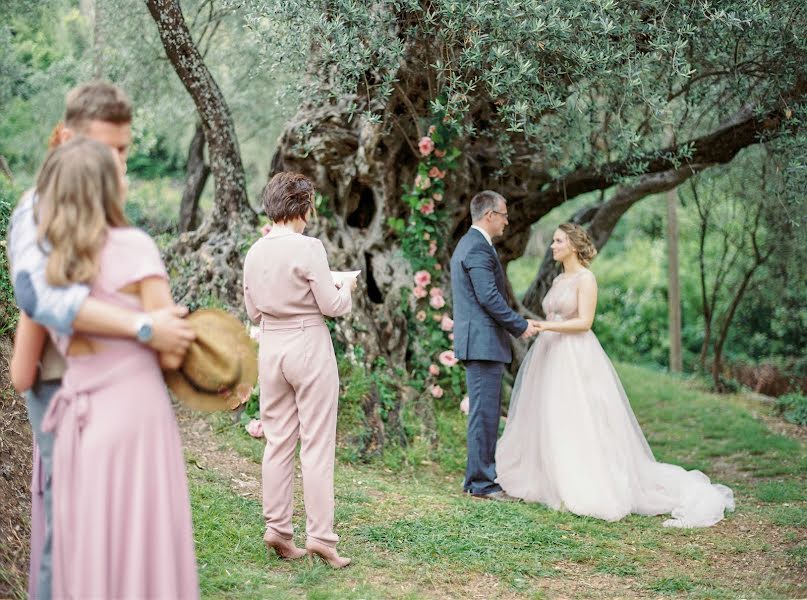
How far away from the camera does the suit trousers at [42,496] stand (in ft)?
9.99

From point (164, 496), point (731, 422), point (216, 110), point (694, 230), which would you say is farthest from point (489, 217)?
point (694, 230)

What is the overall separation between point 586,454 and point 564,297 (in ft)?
4.13

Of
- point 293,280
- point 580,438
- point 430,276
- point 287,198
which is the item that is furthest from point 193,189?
point 293,280

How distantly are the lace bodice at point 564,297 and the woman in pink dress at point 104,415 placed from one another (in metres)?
4.44

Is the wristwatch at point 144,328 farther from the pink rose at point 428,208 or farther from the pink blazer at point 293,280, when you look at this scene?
the pink rose at point 428,208

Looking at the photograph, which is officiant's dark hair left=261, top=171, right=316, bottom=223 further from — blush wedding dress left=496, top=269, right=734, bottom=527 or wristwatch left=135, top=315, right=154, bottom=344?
blush wedding dress left=496, top=269, right=734, bottom=527

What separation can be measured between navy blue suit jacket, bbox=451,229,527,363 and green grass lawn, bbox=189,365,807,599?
1217 millimetres

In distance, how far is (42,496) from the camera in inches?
124

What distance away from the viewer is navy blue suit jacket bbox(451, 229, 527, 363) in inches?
268

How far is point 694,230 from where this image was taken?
17.5 metres

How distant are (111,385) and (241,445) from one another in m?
4.42

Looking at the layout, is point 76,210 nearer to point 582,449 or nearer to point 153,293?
point 153,293

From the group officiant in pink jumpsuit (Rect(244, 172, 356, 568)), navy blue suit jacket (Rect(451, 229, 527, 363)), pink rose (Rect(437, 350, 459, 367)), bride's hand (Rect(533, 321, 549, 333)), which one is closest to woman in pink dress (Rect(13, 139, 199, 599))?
officiant in pink jumpsuit (Rect(244, 172, 356, 568))

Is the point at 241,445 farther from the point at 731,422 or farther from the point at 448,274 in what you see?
the point at 731,422
